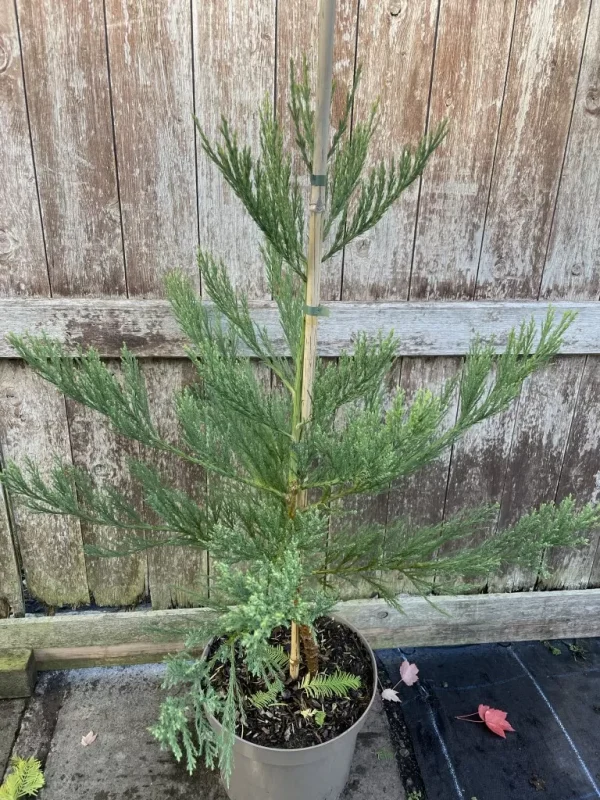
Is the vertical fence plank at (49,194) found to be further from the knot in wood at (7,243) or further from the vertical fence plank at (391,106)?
the vertical fence plank at (391,106)

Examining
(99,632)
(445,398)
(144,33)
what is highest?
(144,33)

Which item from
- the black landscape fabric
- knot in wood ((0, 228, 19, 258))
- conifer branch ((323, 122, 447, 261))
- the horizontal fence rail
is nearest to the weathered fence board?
the black landscape fabric

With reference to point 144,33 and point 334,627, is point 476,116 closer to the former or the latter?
point 144,33

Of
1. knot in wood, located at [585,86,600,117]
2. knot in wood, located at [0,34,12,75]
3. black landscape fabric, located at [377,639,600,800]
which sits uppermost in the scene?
knot in wood, located at [0,34,12,75]

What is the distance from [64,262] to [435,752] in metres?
1.92

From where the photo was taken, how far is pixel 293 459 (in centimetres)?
130

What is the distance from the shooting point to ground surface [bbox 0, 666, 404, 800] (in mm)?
1712

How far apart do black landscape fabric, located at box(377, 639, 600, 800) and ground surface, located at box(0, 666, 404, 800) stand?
5.8 inches

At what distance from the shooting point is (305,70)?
3.19ft

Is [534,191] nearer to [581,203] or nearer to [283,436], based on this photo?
[581,203]

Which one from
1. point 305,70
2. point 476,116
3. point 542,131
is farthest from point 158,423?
point 542,131

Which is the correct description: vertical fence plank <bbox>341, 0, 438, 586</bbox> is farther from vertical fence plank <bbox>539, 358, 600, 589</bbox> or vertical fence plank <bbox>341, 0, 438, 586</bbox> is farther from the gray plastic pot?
vertical fence plank <bbox>539, 358, 600, 589</bbox>

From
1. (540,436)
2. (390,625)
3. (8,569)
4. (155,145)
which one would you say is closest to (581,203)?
(540,436)

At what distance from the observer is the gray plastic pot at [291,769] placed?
1.41 m
